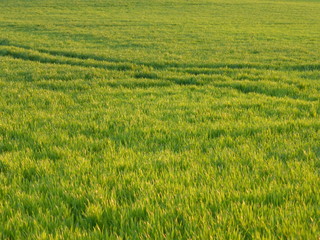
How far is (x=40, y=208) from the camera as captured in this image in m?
3.30

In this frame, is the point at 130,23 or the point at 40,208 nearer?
the point at 40,208

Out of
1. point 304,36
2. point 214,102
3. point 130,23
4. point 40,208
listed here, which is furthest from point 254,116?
point 130,23

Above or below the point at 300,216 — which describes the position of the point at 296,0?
above

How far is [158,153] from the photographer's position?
4.83 m

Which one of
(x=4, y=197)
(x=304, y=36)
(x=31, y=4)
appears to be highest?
(x=31, y=4)

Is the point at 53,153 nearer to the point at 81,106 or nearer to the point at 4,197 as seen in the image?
the point at 4,197

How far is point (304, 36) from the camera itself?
2736 centimetres

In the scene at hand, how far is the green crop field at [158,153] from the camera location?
10.1ft

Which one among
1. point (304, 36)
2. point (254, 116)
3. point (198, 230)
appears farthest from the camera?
point (304, 36)

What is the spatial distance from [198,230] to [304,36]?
2846cm

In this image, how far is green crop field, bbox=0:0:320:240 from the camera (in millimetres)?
3064

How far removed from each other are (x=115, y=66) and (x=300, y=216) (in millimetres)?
12048

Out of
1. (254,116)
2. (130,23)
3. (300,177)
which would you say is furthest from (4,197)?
(130,23)

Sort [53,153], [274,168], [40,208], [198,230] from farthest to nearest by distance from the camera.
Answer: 1. [53,153]
2. [274,168]
3. [40,208]
4. [198,230]
